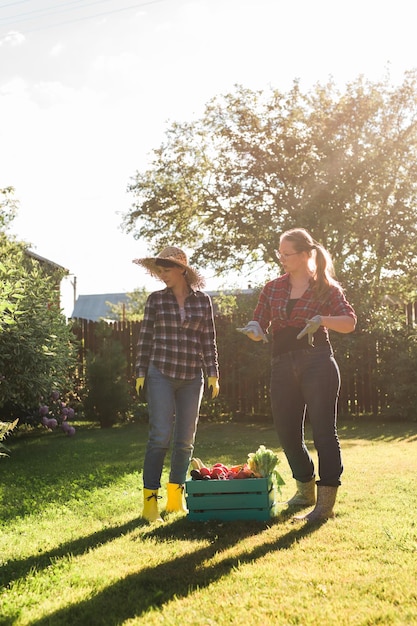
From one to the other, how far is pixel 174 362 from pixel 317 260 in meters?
1.22

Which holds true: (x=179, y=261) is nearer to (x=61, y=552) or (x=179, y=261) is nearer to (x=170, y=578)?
(x=61, y=552)

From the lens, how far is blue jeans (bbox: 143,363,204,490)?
4.79 meters

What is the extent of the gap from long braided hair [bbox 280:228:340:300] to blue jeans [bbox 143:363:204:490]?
3.60ft

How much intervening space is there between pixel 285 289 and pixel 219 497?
1459mm

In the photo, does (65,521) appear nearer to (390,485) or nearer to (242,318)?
(390,485)

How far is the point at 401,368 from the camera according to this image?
12.9 metres

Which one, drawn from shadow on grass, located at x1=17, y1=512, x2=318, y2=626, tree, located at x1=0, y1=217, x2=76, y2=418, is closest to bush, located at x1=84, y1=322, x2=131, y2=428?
tree, located at x1=0, y1=217, x2=76, y2=418

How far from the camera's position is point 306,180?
2022 cm

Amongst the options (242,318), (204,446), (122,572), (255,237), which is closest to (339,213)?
(255,237)

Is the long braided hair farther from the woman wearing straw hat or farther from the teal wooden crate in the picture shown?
the teal wooden crate

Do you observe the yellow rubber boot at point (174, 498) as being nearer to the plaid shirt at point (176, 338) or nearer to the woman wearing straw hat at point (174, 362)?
the woman wearing straw hat at point (174, 362)

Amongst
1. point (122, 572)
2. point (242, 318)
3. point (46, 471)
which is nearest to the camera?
point (122, 572)

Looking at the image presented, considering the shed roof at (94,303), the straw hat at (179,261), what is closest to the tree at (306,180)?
the straw hat at (179,261)

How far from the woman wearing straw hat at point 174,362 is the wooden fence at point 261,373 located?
845 cm
